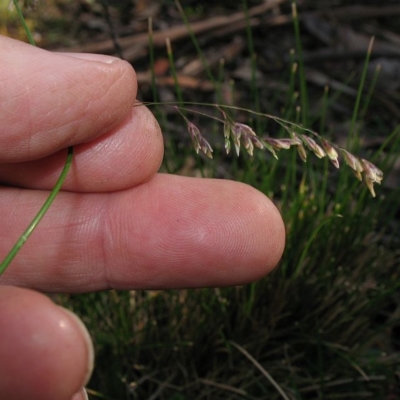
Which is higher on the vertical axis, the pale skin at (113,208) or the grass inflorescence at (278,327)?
the pale skin at (113,208)

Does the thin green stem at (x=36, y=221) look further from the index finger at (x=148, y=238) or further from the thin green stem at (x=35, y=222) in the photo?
the index finger at (x=148, y=238)

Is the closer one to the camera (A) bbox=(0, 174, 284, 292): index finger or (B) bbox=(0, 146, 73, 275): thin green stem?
(B) bbox=(0, 146, 73, 275): thin green stem

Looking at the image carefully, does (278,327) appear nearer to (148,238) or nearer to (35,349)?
(148,238)

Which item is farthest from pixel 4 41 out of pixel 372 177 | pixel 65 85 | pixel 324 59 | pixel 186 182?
pixel 324 59

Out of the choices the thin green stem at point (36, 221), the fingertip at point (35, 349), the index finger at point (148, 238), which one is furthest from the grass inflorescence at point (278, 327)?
Result: the fingertip at point (35, 349)

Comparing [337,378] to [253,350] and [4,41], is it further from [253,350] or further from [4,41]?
[4,41]

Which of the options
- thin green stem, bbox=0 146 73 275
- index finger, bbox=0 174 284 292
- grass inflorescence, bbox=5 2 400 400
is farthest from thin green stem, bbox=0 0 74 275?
grass inflorescence, bbox=5 2 400 400

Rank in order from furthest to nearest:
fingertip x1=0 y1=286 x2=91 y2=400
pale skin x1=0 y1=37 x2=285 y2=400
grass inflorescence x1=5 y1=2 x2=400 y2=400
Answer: grass inflorescence x1=5 y1=2 x2=400 y2=400 < pale skin x1=0 y1=37 x2=285 y2=400 < fingertip x1=0 y1=286 x2=91 y2=400

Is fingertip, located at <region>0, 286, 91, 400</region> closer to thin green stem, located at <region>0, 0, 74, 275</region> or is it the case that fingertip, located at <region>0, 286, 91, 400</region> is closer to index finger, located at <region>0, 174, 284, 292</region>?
thin green stem, located at <region>0, 0, 74, 275</region>
